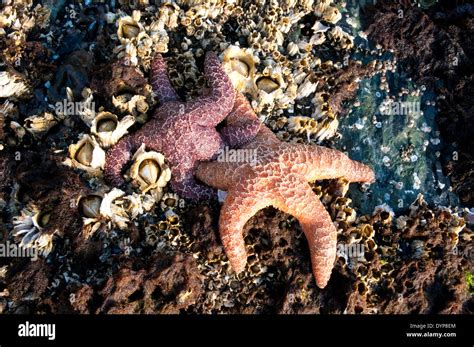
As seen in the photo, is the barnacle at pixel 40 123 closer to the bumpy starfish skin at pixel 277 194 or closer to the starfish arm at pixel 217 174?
the starfish arm at pixel 217 174

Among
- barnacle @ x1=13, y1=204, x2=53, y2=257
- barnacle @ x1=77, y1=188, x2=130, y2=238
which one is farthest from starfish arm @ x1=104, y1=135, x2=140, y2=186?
barnacle @ x1=13, y1=204, x2=53, y2=257

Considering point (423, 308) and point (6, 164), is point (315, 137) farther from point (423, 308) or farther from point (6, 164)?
point (6, 164)

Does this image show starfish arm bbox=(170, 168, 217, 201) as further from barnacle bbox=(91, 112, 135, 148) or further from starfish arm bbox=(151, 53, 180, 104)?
starfish arm bbox=(151, 53, 180, 104)

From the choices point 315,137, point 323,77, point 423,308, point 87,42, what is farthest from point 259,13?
point 423,308

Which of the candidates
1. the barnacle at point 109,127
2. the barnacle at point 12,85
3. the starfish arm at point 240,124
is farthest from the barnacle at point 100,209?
the barnacle at point 12,85

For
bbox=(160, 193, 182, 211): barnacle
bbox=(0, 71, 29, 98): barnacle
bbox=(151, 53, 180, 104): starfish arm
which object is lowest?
bbox=(160, 193, 182, 211): barnacle

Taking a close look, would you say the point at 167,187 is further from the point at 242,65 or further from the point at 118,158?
the point at 242,65
